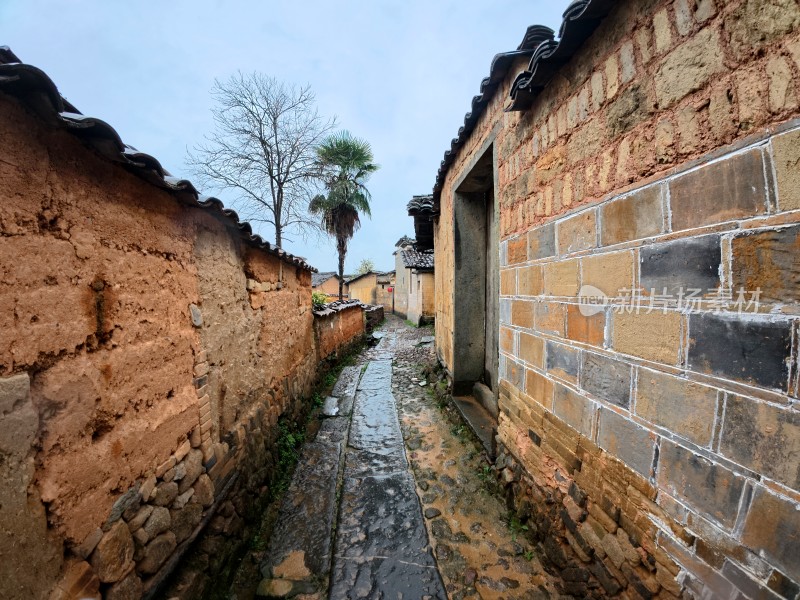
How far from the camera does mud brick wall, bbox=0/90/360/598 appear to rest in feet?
3.54

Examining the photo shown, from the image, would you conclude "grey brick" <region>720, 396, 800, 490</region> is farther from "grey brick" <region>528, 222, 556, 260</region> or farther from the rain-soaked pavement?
the rain-soaked pavement

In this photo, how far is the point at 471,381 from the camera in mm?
4594

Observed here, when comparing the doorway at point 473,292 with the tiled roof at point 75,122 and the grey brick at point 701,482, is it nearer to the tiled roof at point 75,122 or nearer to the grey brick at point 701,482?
the grey brick at point 701,482

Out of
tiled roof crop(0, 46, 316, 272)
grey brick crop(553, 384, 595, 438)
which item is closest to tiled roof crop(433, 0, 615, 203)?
grey brick crop(553, 384, 595, 438)

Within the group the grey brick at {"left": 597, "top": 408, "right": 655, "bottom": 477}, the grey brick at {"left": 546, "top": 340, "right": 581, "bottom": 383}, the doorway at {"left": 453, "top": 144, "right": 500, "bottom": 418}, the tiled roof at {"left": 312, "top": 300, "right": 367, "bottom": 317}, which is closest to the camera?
the grey brick at {"left": 597, "top": 408, "right": 655, "bottom": 477}

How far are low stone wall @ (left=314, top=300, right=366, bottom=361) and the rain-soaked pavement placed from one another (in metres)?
2.03

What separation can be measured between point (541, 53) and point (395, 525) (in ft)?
10.7

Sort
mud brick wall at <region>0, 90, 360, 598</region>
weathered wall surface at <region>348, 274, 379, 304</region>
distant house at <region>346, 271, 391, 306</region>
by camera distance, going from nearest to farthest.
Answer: mud brick wall at <region>0, 90, 360, 598</region> < distant house at <region>346, 271, 391, 306</region> < weathered wall surface at <region>348, 274, 379, 304</region>

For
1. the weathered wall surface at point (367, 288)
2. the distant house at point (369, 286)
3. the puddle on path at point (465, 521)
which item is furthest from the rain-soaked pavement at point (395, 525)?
the weathered wall surface at point (367, 288)

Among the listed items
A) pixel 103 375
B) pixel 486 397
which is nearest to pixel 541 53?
pixel 103 375

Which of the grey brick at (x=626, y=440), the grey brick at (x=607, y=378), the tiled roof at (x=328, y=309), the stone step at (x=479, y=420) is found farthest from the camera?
the tiled roof at (x=328, y=309)

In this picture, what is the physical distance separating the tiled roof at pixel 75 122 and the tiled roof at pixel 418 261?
11.9 meters

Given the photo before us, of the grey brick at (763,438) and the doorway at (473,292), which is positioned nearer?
the grey brick at (763,438)

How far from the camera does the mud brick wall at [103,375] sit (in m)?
1.08
